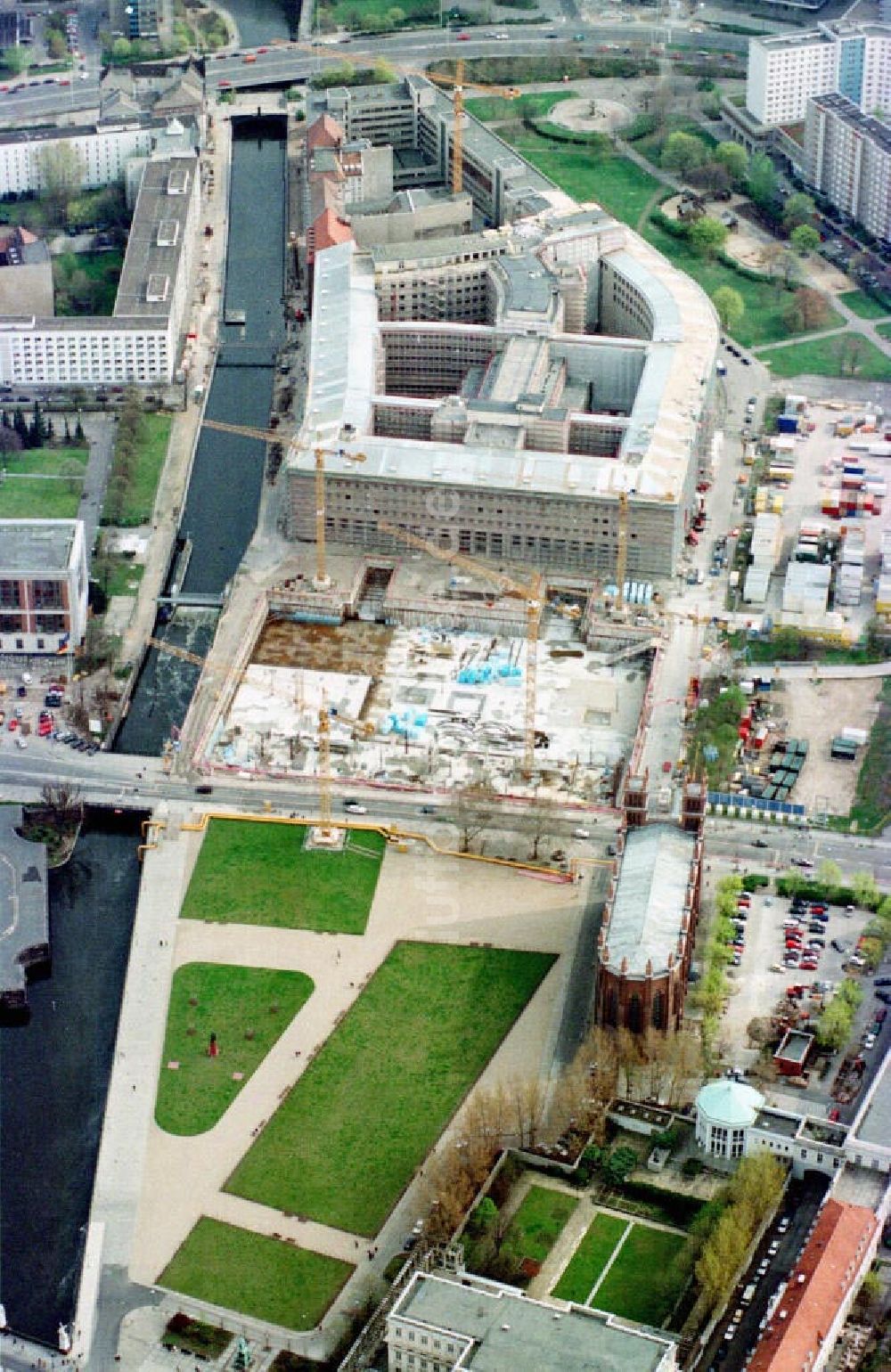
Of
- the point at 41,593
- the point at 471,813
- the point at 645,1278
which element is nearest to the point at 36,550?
the point at 41,593

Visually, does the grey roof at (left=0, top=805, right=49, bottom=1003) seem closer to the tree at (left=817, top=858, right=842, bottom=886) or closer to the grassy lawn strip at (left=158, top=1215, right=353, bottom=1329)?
the grassy lawn strip at (left=158, top=1215, right=353, bottom=1329)

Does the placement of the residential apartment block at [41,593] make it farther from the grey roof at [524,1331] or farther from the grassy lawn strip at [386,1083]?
the grey roof at [524,1331]

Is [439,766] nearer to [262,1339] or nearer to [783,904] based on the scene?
[783,904]

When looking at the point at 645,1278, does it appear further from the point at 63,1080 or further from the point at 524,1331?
the point at 63,1080

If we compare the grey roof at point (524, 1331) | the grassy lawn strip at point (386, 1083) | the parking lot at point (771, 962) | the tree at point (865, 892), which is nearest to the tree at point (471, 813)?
the grassy lawn strip at point (386, 1083)

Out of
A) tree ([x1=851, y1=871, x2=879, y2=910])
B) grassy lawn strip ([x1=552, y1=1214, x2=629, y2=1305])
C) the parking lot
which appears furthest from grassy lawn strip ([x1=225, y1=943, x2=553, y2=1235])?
tree ([x1=851, y1=871, x2=879, y2=910])

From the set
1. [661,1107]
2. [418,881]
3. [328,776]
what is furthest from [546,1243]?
[328,776]
